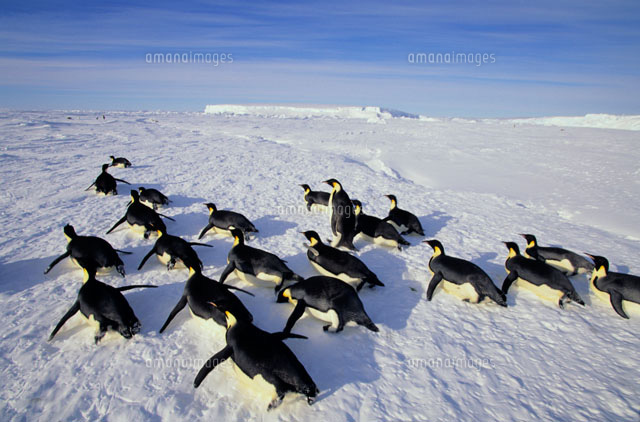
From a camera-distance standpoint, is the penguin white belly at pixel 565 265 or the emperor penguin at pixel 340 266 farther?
the penguin white belly at pixel 565 265

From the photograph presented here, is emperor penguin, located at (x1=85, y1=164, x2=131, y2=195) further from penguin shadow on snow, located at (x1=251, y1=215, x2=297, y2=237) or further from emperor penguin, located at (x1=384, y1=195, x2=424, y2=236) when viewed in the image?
emperor penguin, located at (x1=384, y1=195, x2=424, y2=236)

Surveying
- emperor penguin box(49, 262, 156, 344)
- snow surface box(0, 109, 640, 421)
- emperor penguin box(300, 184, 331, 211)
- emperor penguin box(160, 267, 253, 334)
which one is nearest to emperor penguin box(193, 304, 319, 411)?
snow surface box(0, 109, 640, 421)

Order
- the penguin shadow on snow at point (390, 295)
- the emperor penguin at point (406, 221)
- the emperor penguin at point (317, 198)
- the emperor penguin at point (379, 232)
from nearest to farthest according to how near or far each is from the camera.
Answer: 1. the penguin shadow on snow at point (390, 295)
2. the emperor penguin at point (379, 232)
3. the emperor penguin at point (406, 221)
4. the emperor penguin at point (317, 198)

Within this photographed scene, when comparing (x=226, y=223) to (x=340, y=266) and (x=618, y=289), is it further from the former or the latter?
(x=618, y=289)

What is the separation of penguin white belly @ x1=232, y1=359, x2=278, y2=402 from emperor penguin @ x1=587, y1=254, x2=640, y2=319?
151 inches

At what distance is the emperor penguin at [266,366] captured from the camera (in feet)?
7.66

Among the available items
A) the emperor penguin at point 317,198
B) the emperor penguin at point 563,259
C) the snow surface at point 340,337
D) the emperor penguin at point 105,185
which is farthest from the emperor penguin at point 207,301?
the emperor penguin at point 105,185

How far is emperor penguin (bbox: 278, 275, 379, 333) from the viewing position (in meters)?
3.14

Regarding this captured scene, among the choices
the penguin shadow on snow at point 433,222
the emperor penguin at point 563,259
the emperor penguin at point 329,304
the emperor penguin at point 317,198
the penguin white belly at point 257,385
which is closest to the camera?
the penguin white belly at point 257,385

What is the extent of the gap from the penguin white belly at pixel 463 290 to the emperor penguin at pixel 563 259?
5.30ft

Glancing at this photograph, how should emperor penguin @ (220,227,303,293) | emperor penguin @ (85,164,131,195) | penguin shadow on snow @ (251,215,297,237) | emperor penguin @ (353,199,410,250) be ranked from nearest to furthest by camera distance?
emperor penguin @ (220,227,303,293) < emperor penguin @ (353,199,410,250) < penguin shadow on snow @ (251,215,297,237) < emperor penguin @ (85,164,131,195)

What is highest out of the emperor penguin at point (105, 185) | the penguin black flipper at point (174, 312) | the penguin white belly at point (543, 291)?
the penguin white belly at point (543, 291)

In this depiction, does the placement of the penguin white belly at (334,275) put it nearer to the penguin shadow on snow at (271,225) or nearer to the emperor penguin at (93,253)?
the penguin shadow on snow at (271,225)

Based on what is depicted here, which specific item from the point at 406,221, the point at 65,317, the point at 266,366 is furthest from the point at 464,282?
the point at 65,317
